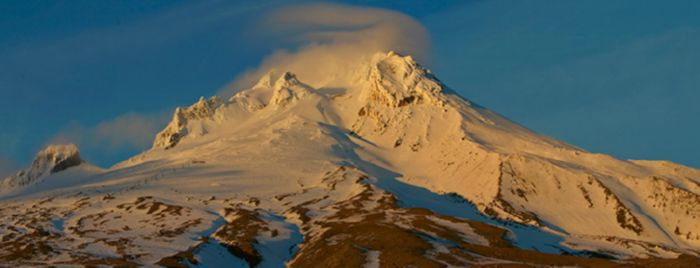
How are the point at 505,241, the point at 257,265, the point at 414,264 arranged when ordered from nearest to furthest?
the point at 414,264 → the point at 257,265 → the point at 505,241

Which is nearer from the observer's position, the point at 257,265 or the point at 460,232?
the point at 257,265

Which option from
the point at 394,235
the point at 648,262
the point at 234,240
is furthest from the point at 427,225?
the point at 648,262

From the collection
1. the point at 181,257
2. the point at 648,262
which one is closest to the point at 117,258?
the point at 181,257

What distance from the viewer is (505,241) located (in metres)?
189

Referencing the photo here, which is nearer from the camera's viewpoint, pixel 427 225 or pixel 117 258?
pixel 117 258

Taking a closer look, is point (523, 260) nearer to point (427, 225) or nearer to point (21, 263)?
point (427, 225)

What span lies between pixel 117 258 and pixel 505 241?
77.8m

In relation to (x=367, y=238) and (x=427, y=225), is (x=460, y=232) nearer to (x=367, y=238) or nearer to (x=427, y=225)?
(x=427, y=225)

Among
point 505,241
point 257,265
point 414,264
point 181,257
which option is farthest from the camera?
point 505,241

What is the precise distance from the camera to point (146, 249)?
18025cm

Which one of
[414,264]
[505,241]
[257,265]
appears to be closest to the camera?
[414,264]

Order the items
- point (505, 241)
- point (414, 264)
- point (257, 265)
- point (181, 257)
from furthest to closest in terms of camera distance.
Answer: point (505, 241), point (257, 265), point (181, 257), point (414, 264)

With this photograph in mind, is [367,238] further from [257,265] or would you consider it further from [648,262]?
[648,262]

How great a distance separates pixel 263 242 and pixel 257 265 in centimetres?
2060
